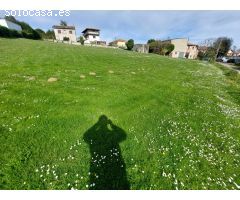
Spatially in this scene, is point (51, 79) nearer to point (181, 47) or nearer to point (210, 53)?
point (210, 53)

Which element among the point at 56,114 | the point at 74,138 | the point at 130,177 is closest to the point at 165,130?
the point at 130,177

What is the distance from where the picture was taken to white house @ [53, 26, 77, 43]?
4024 inches

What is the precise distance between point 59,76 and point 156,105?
29.4 feet

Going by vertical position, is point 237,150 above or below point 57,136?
below

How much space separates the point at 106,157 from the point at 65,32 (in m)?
117

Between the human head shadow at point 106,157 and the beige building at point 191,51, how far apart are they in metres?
97.1

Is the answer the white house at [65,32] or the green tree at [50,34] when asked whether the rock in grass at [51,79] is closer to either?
the white house at [65,32]

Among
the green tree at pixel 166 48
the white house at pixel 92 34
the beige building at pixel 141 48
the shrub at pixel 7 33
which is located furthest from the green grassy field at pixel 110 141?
the white house at pixel 92 34

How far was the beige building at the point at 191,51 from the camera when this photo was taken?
89.4 meters

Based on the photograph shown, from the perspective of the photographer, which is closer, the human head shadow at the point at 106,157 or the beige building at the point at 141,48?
the human head shadow at the point at 106,157

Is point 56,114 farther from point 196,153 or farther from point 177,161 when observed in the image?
point 196,153

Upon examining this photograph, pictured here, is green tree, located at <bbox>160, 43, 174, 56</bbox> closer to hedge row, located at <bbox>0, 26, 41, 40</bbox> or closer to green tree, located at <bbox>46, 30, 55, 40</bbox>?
hedge row, located at <bbox>0, 26, 41, 40</bbox>

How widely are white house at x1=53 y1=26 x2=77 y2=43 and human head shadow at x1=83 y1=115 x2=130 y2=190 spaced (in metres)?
110
